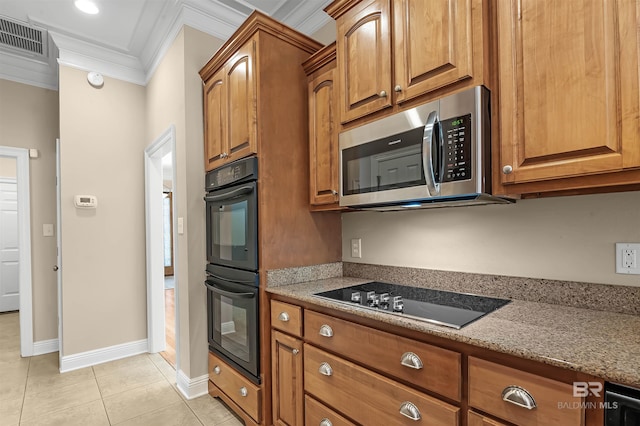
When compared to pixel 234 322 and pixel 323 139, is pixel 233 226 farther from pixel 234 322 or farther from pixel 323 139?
pixel 323 139

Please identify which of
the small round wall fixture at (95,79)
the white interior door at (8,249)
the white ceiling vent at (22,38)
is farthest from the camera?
the white interior door at (8,249)

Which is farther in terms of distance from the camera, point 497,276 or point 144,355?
point 144,355

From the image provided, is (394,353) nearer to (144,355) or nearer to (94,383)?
(94,383)

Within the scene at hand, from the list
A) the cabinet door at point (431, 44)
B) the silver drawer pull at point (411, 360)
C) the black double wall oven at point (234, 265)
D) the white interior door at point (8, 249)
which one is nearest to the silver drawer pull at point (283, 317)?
the black double wall oven at point (234, 265)

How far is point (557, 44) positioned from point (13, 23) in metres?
Result: 3.94

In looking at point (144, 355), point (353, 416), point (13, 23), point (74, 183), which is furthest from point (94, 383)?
point (13, 23)

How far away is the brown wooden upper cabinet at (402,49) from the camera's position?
1.28 metres

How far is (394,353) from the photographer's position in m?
1.27

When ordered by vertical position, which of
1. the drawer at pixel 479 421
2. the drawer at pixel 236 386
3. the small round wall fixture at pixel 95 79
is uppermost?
the small round wall fixture at pixel 95 79

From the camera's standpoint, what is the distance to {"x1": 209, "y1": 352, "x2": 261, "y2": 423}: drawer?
6.42 ft

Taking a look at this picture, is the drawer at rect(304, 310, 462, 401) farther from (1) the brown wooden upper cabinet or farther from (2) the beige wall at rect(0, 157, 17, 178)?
(2) the beige wall at rect(0, 157, 17, 178)

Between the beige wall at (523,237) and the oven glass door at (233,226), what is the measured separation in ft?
2.68

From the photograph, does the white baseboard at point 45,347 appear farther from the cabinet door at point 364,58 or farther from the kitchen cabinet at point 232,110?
the cabinet door at point 364,58

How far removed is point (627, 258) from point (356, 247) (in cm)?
138
